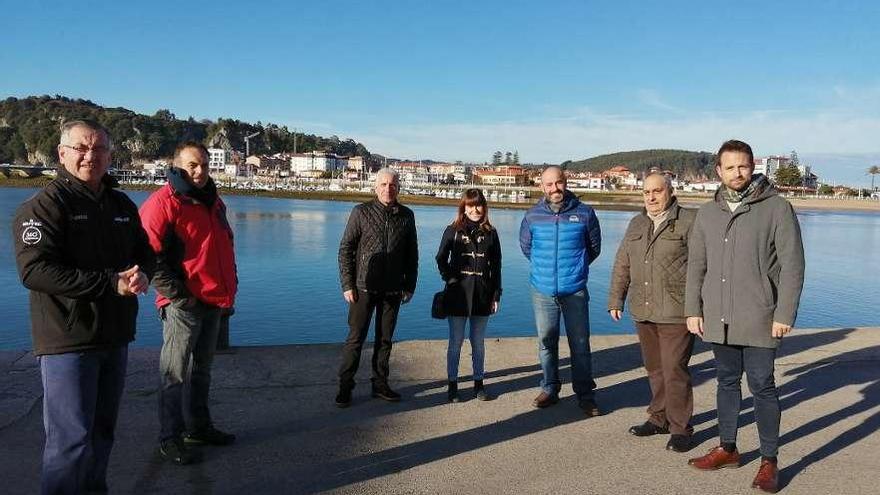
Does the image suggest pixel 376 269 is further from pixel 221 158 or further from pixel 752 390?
pixel 221 158

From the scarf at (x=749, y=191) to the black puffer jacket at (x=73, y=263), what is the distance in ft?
10.8

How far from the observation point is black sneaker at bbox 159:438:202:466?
3682 millimetres

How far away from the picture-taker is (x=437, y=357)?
20.2 feet

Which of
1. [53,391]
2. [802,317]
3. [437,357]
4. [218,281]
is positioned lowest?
[802,317]

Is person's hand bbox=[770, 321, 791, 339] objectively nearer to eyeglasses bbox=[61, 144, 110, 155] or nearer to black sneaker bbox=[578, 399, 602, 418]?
black sneaker bbox=[578, 399, 602, 418]

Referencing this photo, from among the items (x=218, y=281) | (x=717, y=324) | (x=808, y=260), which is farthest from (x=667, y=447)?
(x=808, y=260)

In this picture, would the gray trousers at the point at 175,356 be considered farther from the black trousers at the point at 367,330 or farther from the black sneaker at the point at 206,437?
the black trousers at the point at 367,330

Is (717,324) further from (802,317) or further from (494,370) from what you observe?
(802,317)

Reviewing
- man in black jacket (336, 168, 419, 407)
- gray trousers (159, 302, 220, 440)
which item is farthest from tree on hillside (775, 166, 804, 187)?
gray trousers (159, 302, 220, 440)

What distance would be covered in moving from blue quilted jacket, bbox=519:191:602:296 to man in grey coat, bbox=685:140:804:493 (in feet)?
3.94

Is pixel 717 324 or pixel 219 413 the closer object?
pixel 717 324

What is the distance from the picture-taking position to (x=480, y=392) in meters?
5.10

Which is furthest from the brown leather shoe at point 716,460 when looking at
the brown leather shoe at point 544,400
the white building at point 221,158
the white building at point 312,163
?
the white building at point 312,163

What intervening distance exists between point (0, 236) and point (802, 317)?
27694 millimetres
